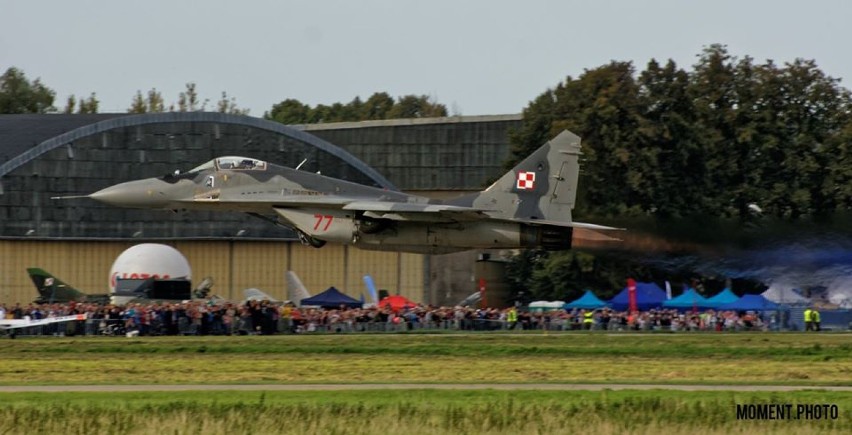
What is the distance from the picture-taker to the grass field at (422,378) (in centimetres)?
1789

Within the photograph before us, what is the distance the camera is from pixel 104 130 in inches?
2208

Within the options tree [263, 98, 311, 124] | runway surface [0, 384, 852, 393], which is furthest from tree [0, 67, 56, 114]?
runway surface [0, 384, 852, 393]

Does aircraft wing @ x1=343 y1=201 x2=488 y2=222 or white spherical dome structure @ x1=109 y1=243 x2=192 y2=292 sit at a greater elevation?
aircraft wing @ x1=343 y1=201 x2=488 y2=222

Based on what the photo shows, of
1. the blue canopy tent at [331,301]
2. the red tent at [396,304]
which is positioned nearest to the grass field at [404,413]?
the red tent at [396,304]

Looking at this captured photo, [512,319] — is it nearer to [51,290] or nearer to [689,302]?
[689,302]

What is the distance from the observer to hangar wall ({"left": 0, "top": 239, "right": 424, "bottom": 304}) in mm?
55125

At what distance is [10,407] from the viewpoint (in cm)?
1931

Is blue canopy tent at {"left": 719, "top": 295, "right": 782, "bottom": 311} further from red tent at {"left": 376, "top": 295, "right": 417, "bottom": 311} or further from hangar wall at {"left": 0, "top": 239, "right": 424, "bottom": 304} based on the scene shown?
hangar wall at {"left": 0, "top": 239, "right": 424, "bottom": 304}

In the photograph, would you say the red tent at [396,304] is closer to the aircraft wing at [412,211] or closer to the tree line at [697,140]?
the tree line at [697,140]

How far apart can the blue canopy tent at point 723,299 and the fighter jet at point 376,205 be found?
1082 cm

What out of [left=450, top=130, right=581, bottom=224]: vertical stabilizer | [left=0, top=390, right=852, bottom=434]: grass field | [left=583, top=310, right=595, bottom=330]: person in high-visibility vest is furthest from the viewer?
[left=583, top=310, right=595, bottom=330]: person in high-visibility vest

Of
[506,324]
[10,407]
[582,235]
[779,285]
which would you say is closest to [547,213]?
[582,235]

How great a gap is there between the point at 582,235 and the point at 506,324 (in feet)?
27.5

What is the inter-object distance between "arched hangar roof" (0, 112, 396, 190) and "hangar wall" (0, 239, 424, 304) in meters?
3.65
